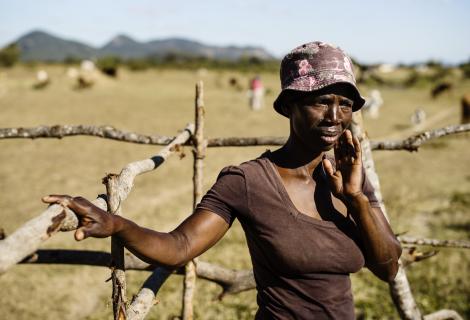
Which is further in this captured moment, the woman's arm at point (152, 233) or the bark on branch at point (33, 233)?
the woman's arm at point (152, 233)

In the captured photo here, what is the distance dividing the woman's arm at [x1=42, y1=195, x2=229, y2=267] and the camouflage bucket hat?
0.62m

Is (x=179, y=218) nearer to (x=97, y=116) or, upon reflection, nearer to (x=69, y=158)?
(x=69, y=158)

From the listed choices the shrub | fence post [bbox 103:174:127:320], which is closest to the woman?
fence post [bbox 103:174:127:320]

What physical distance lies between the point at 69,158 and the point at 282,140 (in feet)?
28.2

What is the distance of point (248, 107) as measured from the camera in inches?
789

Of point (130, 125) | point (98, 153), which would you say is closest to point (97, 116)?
point (130, 125)

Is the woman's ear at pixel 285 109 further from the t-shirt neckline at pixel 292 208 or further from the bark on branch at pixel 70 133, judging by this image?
the bark on branch at pixel 70 133

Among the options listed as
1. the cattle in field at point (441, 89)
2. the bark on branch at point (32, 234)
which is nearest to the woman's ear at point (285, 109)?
the bark on branch at point (32, 234)

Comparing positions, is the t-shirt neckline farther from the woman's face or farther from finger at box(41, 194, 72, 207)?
finger at box(41, 194, 72, 207)

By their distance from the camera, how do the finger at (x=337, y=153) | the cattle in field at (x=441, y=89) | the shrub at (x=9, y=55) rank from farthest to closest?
1. the shrub at (x=9, y=55)
2. the cattle in field at (x=441, y=89)
3. the finger at (x=337, y=153)

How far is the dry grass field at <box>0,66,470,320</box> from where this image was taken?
4.93 metres

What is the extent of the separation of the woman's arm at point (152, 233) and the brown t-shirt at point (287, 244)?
0.23ft

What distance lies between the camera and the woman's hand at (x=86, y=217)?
1.21 meters

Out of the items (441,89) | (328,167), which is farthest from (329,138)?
(441,89)
